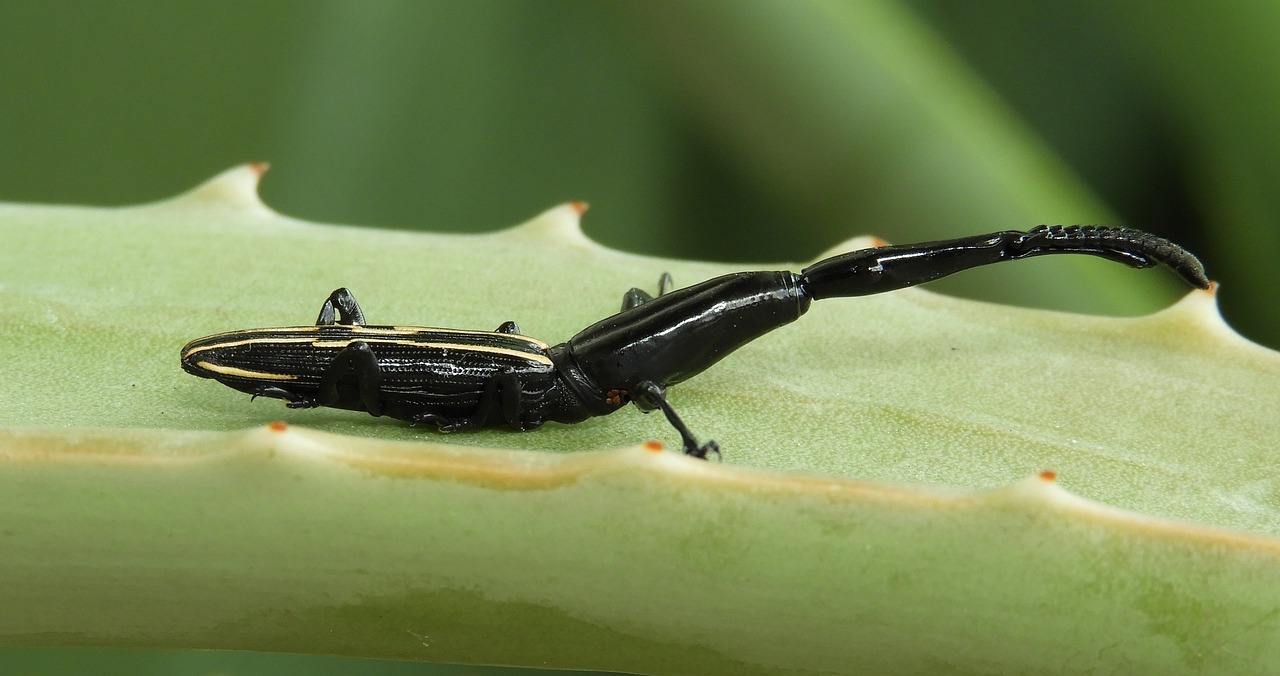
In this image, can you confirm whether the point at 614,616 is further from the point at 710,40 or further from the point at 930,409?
the point at 710,40

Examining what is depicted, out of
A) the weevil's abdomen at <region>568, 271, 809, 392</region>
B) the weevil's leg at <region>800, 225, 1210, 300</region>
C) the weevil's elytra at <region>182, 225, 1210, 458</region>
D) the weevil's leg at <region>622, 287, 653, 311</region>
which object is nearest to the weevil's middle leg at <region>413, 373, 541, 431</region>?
the weevil's elytra at <region>182, 225, 1210, 458</region>

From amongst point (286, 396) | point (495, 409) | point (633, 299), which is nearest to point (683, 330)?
point (633, 299)

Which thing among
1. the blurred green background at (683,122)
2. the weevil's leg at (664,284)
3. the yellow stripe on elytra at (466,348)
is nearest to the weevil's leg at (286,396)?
the yellow stripe on elytra at (466,348)

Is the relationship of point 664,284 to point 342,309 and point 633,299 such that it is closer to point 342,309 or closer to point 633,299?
point 633,299

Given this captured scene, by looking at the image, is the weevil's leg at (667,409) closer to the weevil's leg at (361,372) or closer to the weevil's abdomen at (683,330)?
the weevil's abdomen at (683,330)

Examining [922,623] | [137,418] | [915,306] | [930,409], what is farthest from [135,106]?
[922,623]

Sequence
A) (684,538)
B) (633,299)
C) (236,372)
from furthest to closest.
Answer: (633,299), (236,372), (684,538)

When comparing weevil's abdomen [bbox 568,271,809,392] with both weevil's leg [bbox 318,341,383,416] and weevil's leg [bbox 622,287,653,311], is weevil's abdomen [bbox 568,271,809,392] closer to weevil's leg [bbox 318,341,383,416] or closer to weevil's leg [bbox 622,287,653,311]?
weevil's leg [bbox 622,287,653,311]
